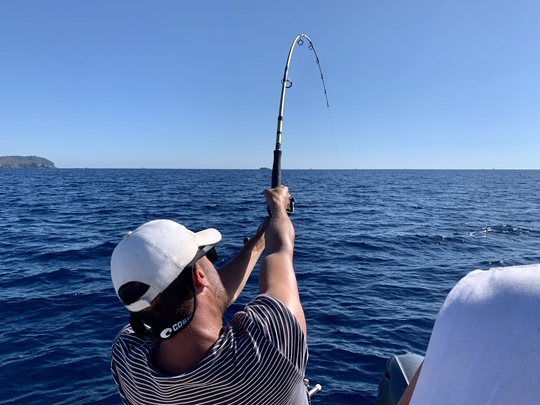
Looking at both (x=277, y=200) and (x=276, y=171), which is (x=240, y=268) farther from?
(x=276, y=171)

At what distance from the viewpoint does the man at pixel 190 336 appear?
1622 mm

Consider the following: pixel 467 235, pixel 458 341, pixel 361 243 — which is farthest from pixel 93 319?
pixel 467 235

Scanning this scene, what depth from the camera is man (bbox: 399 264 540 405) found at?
746 millimetres

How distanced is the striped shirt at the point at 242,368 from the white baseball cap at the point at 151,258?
335mm

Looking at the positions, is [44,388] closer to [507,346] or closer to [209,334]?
Answer: [209,334]

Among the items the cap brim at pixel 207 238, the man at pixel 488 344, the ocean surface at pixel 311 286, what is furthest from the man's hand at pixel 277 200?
the ocean surface at pixel 311 286

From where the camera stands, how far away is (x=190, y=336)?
1675 millimetres

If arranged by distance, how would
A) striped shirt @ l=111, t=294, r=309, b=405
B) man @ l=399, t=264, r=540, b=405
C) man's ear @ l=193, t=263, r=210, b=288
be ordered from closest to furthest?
1. man @ l=399, t=264, r=540, b=405
2. striped shirt @ l=111, t=294, r=309, b=405
3. man's ear @ l=193, t=263, r=210, b=288

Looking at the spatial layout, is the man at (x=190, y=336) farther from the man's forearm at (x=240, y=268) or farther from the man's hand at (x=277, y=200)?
the man's hand at (x=277, y=200)

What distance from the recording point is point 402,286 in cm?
950

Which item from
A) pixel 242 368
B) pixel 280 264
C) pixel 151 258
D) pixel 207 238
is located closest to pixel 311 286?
pixel 280 264

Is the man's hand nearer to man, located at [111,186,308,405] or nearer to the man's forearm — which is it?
the man's forearm

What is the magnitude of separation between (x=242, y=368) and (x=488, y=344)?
3.52 feet

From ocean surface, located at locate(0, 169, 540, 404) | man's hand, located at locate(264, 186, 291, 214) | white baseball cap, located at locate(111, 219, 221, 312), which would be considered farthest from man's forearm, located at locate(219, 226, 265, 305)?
ocean surface, located at locate(0, 169, 540, 404)
